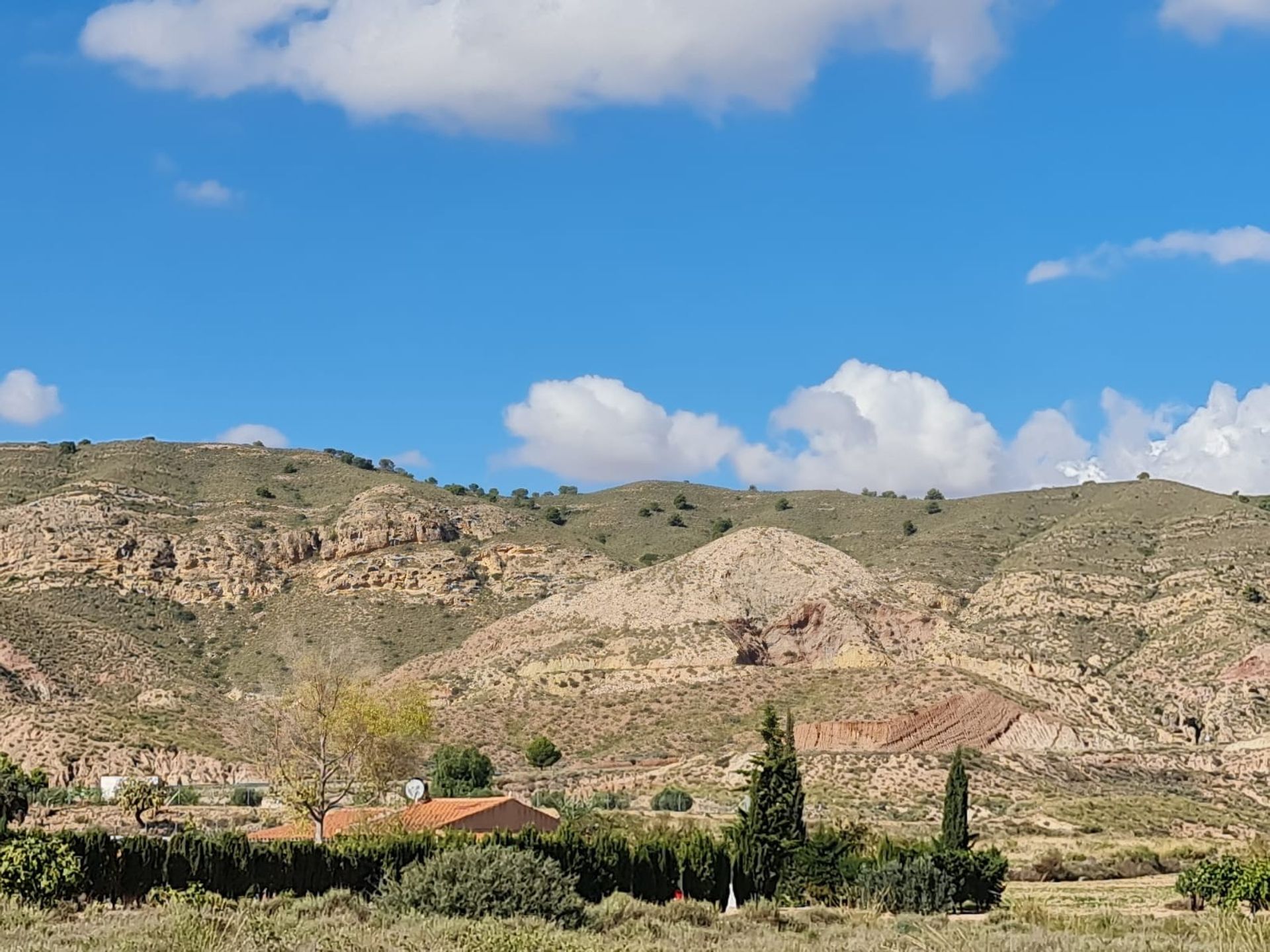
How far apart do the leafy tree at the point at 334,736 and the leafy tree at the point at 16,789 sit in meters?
8.69

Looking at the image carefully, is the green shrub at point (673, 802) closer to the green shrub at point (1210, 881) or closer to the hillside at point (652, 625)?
the hillside at point (652, 625)

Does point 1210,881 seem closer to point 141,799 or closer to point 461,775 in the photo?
point 461,775

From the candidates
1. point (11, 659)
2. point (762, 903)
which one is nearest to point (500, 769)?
point (11, 659)

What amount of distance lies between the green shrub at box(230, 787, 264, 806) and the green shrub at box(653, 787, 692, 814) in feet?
51.6

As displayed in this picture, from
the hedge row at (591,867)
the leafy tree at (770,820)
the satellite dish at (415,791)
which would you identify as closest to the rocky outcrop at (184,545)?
the satellite dish at (415,791)

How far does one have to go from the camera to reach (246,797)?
5778 cm

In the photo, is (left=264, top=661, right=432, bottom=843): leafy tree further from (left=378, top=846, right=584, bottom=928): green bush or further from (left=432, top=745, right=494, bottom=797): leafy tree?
(left=378, top=846, right=584, bottom=928): green bush

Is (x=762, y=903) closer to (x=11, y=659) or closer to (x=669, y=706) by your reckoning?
(x=669, y=706)

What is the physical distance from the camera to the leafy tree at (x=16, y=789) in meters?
49.7

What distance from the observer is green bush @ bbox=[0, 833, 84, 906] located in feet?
76.5

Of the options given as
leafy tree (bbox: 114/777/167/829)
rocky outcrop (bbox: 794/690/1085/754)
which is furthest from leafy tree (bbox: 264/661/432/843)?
rocky outcrop (bbox: 794/690/1085/754)

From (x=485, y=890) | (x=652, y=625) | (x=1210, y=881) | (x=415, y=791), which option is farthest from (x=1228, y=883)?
(x=652, y=625)

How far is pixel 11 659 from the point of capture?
253 ft

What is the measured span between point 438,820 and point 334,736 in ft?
29.7
